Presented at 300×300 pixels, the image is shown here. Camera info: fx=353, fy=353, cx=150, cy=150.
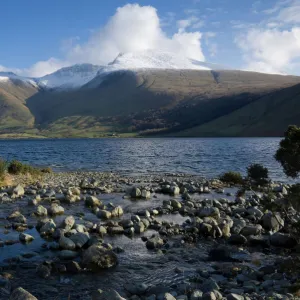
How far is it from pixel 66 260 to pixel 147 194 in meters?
18.8

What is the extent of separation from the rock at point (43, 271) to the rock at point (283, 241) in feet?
38.5

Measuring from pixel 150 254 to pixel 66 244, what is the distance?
4.38 m

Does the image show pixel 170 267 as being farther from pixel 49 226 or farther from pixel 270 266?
pixel 49 226

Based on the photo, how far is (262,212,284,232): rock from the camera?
72.5 feet

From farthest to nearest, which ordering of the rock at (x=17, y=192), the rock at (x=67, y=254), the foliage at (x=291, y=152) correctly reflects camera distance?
the rock at (x=17, y=192) < the rock at (x=67, y=254) < the foliage at (x=291, y=152)

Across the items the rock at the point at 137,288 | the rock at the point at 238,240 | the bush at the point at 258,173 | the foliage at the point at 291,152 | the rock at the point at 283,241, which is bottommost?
the rock at the point at 137,288

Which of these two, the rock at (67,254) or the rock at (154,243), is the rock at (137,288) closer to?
the rock at (67,254)

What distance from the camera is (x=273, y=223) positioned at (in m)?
22.2

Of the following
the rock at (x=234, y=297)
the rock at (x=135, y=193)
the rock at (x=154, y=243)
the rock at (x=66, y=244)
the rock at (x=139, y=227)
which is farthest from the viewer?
the rock at (x=135, y=193)

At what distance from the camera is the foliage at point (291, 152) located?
1616 centimetres

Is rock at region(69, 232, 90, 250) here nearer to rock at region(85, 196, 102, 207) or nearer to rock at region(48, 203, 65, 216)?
rock at region(48, 203, 65, 216)

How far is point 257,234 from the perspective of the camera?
68.4ft

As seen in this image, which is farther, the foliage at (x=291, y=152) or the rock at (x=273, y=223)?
the rock at (x=273, y=223)

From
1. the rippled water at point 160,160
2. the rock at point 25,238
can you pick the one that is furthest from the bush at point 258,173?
the rippled water at point 160,160
